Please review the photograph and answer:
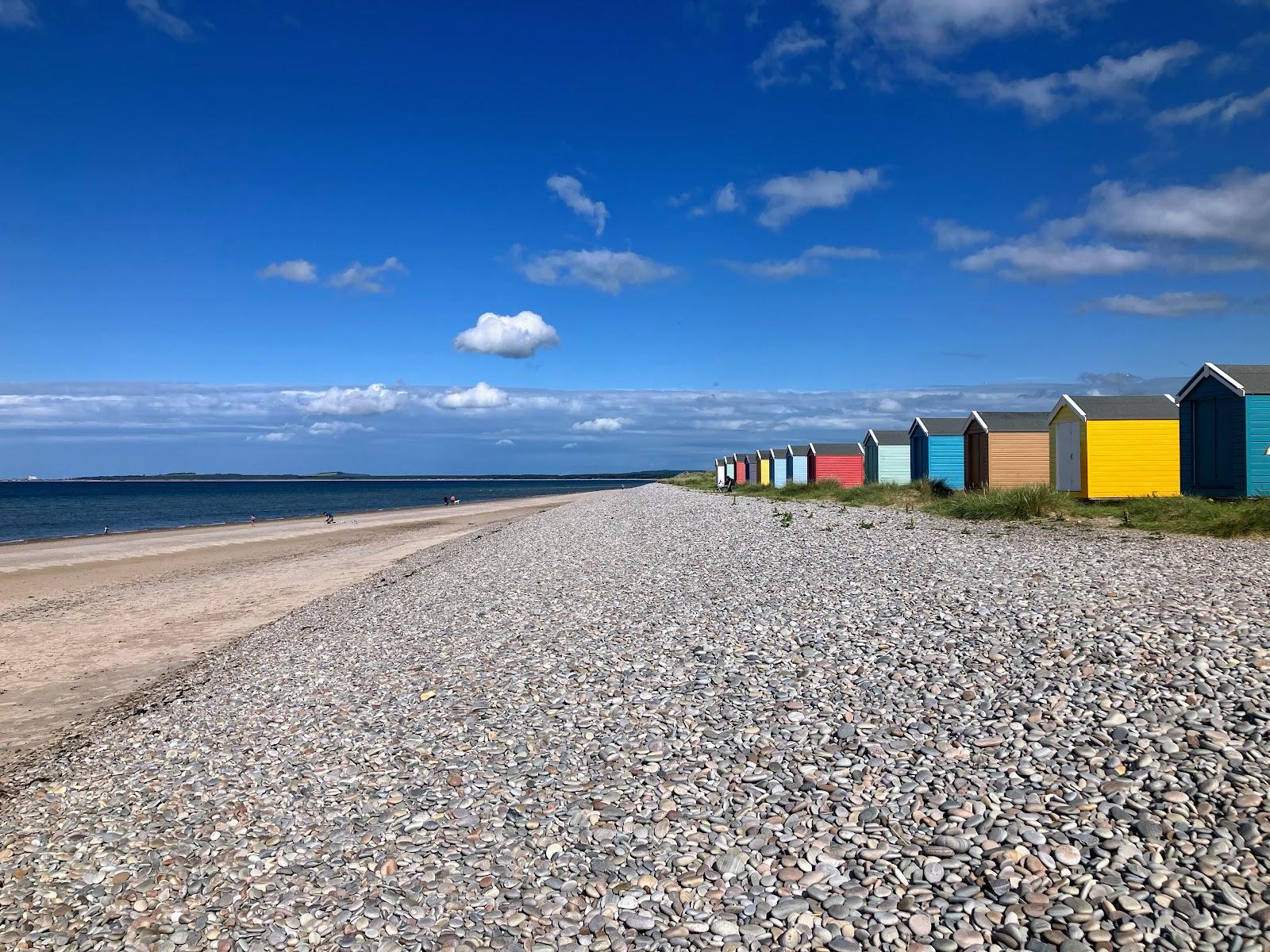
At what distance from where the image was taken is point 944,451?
120ft

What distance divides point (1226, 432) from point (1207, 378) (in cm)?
151

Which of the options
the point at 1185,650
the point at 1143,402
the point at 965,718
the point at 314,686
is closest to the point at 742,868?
the point at 965,718

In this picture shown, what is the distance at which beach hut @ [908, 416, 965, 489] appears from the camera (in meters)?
36.2

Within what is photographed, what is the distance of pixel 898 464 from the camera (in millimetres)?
43219

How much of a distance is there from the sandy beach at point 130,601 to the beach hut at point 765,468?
24.8 meters

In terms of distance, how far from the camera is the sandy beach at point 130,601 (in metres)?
11.9

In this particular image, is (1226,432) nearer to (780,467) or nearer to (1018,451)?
(1018,451)

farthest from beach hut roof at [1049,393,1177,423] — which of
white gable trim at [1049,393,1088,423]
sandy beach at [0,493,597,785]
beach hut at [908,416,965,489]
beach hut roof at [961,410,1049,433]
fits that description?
sandy beach at [0,493,597,785]

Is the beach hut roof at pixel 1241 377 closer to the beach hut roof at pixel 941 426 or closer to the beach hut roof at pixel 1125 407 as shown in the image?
the beach hut roof at pixel 1125 407

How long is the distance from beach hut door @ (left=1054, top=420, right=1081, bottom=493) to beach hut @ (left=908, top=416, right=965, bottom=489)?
945cm

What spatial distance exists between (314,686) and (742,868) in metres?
6.84

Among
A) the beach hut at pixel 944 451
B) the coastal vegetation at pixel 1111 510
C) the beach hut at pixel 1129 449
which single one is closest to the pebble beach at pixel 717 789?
the coastal vegetation at pixel 1111 510

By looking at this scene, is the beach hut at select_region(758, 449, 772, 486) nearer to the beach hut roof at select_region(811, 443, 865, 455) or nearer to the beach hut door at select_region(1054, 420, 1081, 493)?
the beach hut roof at select_region(811, 443, 865, 455)

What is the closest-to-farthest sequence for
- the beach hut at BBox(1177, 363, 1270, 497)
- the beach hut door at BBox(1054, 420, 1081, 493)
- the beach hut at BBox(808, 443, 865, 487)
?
the beach hut at BBox(1177, 363, 1270, 497) → the beach hut door at BBox(1054, 420, 1081, 493) → the beach hut at BBox(808, 443, 865, 487)
